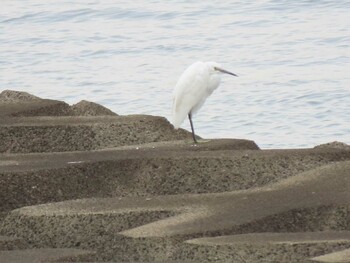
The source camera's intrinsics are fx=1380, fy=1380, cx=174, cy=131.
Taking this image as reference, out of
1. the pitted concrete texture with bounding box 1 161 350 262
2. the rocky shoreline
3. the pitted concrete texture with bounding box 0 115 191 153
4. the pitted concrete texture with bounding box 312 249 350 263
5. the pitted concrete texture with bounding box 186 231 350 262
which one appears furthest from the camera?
the pitted concrete texture with bounding box 0 115 191 153

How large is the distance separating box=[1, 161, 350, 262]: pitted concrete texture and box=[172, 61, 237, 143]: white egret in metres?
2.94

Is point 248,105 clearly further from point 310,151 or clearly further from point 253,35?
point 310,151

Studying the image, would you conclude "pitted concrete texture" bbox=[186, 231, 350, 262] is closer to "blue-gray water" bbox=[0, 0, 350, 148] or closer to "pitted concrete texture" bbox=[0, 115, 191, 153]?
"pitted concrete texture" bbox=[0, 115, 191, 153]

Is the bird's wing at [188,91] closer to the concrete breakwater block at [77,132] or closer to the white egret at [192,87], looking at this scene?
the white egret at [192,87]

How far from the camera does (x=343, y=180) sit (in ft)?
29.7

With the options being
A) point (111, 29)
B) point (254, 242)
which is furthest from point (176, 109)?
point (111, 29)

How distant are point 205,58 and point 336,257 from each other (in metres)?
16.6

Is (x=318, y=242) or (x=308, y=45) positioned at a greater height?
(x=318, y=242)

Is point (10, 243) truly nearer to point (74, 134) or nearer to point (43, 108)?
point (74, 134)

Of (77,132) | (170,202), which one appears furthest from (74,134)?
(170,202)

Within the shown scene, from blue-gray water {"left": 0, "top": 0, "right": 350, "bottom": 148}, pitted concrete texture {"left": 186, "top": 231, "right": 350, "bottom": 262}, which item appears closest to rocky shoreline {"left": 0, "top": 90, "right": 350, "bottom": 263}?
pitted concrete texture {"left": 186, "top": 231, "right": 350, "bottom": 262}

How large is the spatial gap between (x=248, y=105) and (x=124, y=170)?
9.95 meters

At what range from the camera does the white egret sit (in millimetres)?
12129

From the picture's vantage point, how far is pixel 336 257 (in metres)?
7.20
